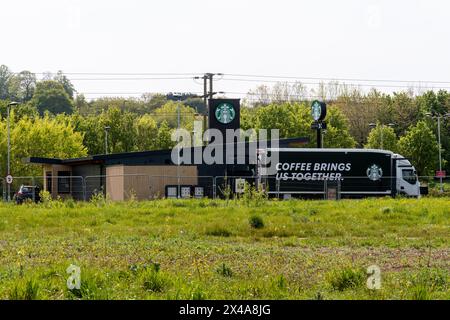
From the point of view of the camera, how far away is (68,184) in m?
47.2

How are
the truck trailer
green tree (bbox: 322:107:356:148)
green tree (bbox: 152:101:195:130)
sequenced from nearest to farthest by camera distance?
the truck trailer, green tree (bbox: 322:107:356:148), green tree (bbox: 152:101:195:130)

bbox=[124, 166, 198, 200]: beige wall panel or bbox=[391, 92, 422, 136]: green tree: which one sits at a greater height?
bbox=[391, 92, 422, 136]: green tree

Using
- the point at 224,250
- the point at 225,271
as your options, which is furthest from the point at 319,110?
the point at 225,271

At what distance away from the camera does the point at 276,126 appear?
243ft

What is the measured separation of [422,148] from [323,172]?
107ft

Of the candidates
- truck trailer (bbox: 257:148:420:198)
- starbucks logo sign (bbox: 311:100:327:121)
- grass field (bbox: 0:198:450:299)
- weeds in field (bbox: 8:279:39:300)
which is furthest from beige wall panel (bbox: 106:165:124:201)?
weeds in field (bbox: 8:279:39:300)

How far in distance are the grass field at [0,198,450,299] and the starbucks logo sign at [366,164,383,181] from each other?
17.4 meters

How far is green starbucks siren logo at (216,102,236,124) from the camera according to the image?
4766 cm

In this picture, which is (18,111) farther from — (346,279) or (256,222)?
(346,279)

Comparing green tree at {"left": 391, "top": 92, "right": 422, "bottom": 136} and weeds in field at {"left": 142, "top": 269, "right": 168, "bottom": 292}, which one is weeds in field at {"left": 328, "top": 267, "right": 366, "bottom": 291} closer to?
weeds in field at {"left": 142, "top": 269, "right": 168, "bottom": 292}

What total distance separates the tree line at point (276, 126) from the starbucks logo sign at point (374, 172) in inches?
1016

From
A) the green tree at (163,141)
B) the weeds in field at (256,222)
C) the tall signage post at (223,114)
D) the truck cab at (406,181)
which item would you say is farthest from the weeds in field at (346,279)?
the green tree at (163,141)

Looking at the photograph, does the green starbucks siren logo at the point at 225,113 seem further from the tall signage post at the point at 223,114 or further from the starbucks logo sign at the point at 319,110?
the starbucks logo sign at the point at 319,110
